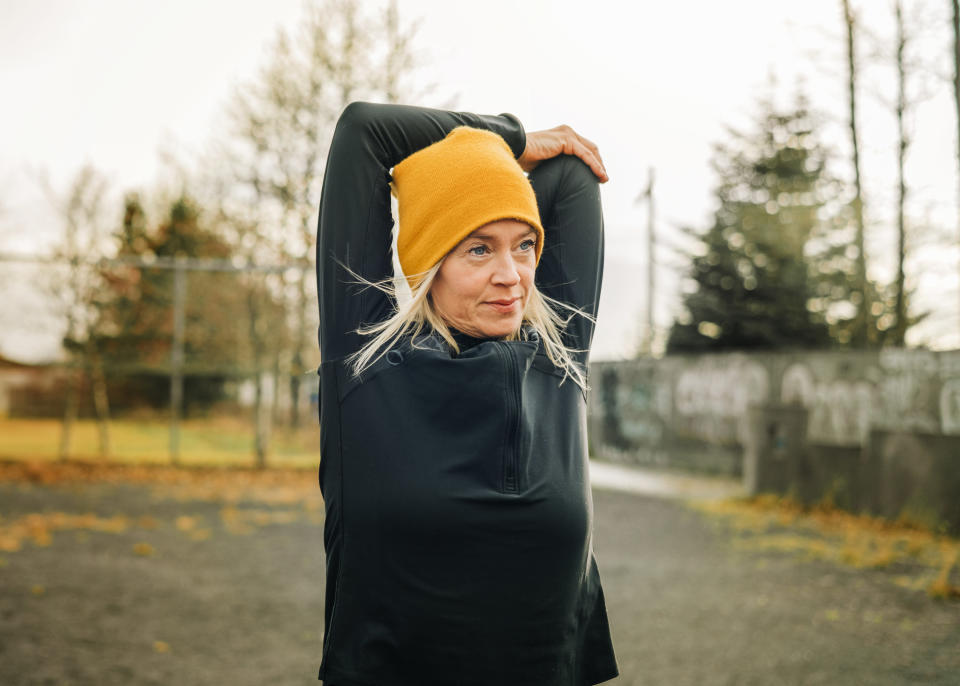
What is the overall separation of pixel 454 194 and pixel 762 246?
14.8m

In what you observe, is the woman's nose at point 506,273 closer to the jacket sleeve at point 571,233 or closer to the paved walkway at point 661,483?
the jacket sleeve at point 571,233

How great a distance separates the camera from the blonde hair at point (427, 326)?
1349mm

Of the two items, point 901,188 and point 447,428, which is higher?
point 901,188

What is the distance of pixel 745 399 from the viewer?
41.9ft

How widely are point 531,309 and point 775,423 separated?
9944 millimetres

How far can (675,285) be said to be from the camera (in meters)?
16.0

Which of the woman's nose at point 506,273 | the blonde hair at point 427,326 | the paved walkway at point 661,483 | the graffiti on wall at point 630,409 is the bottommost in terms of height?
the paved walkway at point 661,483

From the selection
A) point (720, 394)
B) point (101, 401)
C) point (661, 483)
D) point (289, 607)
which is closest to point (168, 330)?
point (101, 401)

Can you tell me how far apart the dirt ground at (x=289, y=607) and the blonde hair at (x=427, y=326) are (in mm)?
3045

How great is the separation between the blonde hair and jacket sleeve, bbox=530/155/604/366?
0.05 m

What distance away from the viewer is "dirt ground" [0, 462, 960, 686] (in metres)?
4.14

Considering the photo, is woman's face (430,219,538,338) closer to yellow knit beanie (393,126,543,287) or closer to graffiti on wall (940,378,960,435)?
yellow knit beanie (393,126,543,287)

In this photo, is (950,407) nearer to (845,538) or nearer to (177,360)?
(845,538)

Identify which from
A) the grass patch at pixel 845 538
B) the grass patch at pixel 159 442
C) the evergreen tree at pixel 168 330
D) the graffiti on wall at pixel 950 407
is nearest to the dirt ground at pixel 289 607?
the grass patch at pixel 845 538
